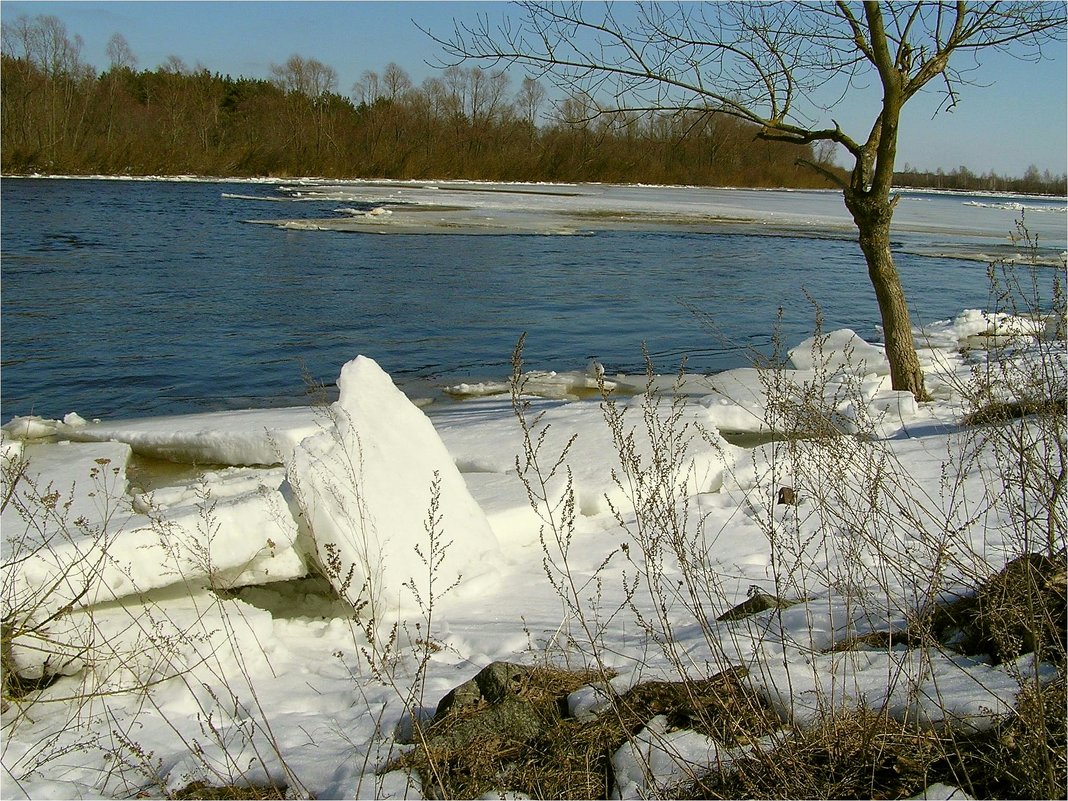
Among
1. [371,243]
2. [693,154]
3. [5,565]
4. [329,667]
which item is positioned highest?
[693,154]

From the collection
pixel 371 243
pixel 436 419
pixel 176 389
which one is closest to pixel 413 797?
pixel 436 419

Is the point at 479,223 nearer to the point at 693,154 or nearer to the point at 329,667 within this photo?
the point at 329,667

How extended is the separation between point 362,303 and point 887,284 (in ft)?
28.5

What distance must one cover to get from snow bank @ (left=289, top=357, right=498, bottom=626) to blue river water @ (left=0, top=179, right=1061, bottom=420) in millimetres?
3413

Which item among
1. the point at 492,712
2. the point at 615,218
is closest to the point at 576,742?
the point at 492,712

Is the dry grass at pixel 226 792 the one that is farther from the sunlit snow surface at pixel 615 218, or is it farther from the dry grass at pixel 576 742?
the sunlit snow surface at pixel 615 218

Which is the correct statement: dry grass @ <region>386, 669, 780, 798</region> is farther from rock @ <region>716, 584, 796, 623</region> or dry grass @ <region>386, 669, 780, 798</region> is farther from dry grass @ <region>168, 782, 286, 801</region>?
rock @ <region>716, 584, 796, 623</region>

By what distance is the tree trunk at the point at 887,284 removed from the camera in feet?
23.1

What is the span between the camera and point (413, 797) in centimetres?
244

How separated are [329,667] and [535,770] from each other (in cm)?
124

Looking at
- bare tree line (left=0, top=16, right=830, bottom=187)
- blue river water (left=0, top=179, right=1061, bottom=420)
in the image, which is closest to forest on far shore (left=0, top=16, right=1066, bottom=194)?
bare tree line (left=0, top=16, right=830, bottom=187)

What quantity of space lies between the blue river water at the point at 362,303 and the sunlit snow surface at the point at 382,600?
333 centimetres

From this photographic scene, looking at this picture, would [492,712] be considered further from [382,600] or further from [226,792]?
[382,600]

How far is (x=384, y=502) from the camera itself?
407cm
